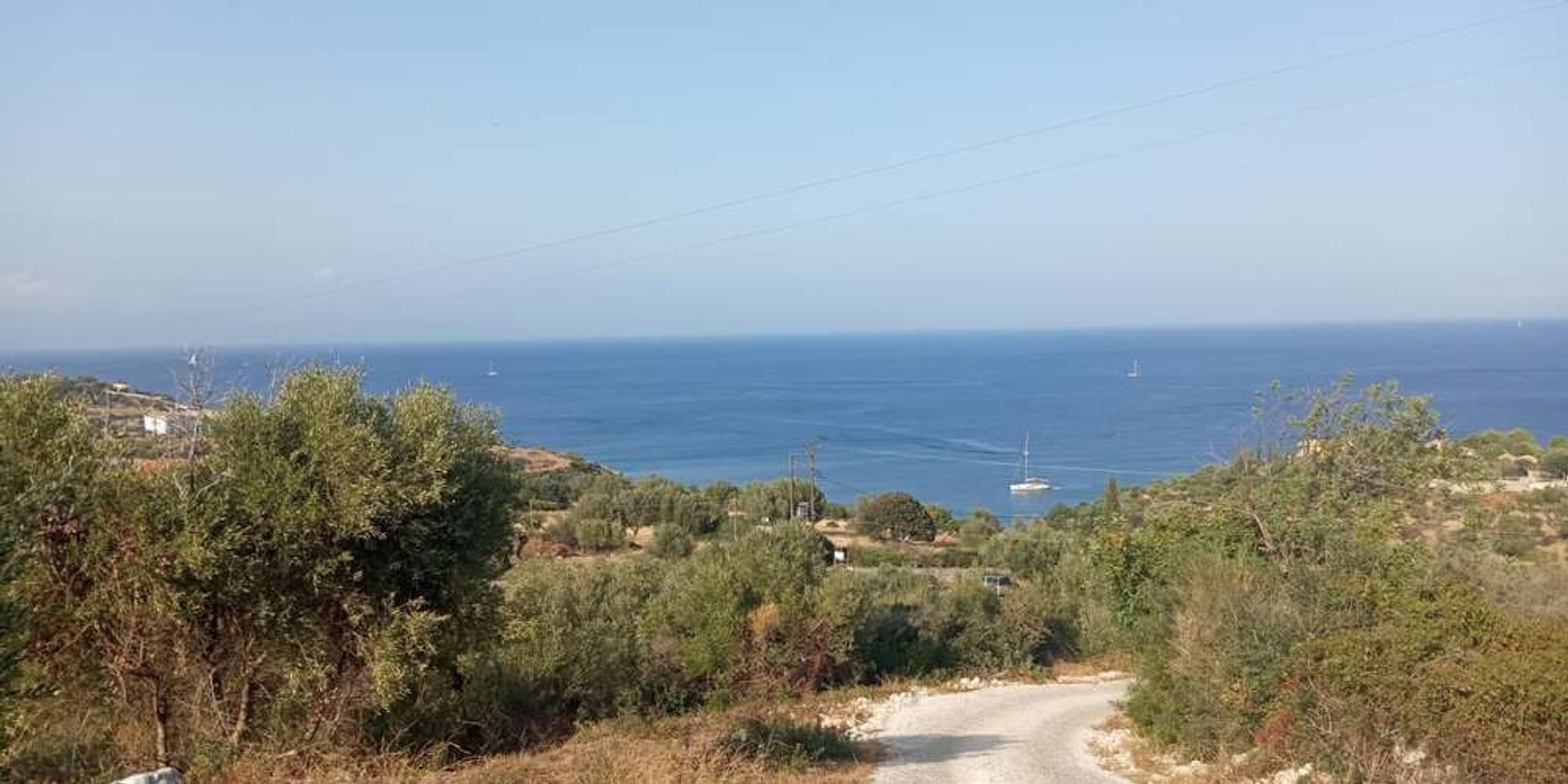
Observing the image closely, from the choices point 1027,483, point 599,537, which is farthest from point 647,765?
point 1027,483

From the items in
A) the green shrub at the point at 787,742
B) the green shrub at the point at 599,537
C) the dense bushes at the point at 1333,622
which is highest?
the dense bushes at the point at 1333,622

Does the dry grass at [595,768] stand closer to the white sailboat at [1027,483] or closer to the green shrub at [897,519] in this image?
the green shrub at [897,519]

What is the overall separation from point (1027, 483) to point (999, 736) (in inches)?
2791

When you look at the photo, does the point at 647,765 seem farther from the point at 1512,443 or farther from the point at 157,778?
the point at 1512,443

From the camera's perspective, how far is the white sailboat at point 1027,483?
80.3 metres

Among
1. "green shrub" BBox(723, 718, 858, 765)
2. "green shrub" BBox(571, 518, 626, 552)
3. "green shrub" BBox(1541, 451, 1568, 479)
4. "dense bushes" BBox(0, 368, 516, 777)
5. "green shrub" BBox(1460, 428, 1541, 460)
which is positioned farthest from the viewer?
"green shrub" BBox(571, 518, 626, 552)

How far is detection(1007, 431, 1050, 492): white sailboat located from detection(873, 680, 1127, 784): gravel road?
60.1 meters

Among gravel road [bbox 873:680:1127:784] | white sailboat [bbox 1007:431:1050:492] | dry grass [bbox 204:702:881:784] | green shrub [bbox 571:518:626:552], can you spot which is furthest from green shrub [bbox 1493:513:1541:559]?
white sailboat [bbox 1007:431:1050:492]

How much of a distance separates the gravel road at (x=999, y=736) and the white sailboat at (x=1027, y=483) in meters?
60.1

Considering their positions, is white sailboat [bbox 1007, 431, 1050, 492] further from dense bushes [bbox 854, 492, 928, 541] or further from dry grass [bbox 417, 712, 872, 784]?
dry grass [bbox 417, 712, 872, 784]

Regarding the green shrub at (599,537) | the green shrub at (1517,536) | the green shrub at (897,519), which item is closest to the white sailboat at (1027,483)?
the green shrub at (897,519)

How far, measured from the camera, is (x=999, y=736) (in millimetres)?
15484

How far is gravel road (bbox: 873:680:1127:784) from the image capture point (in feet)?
42.1

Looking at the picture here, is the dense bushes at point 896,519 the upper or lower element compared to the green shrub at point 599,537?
lower
